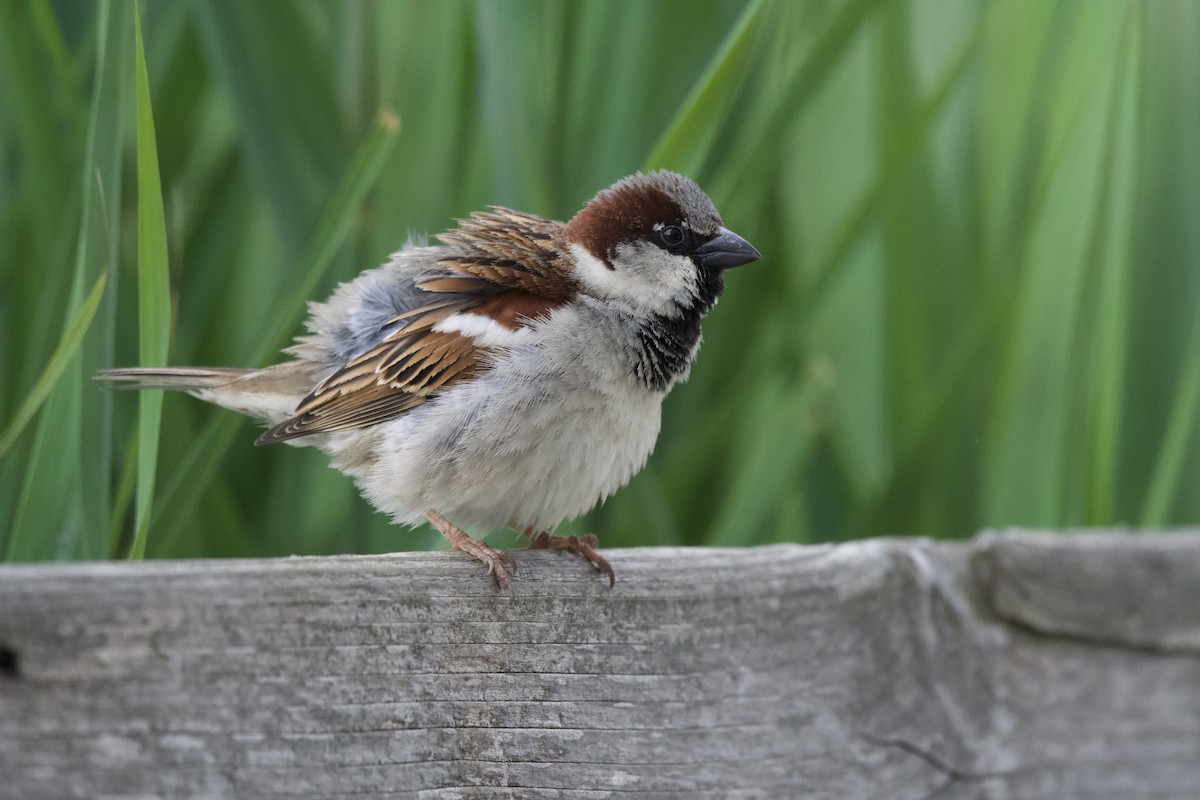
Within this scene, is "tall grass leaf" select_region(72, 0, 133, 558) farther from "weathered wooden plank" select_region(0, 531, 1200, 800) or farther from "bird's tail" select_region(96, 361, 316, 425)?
"weathered wooden plank" select_region(0, 531, 1200, 800)

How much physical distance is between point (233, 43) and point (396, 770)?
92 cm

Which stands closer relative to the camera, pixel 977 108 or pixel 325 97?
pixel 325 97

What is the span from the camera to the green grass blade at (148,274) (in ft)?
3.58

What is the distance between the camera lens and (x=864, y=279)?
2016mm

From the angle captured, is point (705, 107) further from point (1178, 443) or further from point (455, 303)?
point (1178, 443)

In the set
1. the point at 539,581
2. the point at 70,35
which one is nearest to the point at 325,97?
the point at 70,35

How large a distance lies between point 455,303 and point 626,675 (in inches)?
28.2

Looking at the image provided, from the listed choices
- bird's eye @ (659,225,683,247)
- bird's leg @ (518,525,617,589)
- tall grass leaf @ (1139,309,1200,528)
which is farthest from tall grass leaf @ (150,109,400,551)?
tall grass leaf @ (1139,309,1200,528)

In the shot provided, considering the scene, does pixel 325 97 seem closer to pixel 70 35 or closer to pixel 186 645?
pixel 70 35

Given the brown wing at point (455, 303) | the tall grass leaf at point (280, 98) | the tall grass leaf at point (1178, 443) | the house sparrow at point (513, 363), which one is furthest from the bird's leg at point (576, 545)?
the tall grass leaf at point (1178, 443)

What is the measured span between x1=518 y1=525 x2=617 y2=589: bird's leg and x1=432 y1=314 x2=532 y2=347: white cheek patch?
25 centimetres

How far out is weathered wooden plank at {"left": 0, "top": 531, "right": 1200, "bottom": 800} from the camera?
2.67 feet

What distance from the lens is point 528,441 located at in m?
1.48

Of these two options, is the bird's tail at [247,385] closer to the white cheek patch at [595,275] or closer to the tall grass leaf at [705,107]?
the white cheek patch at [595,275]
